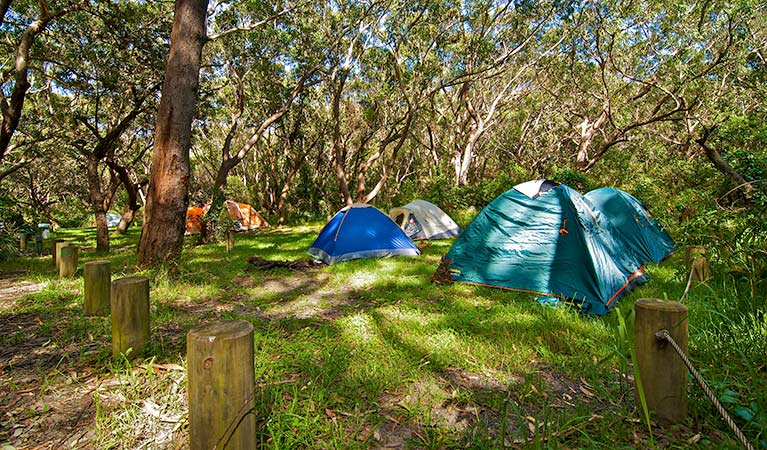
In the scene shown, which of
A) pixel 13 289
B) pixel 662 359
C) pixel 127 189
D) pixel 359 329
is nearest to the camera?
pixel 662 359

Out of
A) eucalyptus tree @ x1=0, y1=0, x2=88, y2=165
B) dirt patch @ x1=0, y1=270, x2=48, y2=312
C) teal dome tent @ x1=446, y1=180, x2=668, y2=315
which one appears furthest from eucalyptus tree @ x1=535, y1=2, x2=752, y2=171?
dirt patch @ x1=0, y1=270, x2=48, y2=312

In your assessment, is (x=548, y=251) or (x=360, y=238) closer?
(x=548, y=251)

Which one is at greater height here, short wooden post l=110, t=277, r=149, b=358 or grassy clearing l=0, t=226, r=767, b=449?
short wooden post l=110, t=277, r=149, b=358

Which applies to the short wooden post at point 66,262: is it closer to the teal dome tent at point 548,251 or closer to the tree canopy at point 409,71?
the tree canopy at point 409,71

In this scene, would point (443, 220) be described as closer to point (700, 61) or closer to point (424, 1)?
point (424, 1)

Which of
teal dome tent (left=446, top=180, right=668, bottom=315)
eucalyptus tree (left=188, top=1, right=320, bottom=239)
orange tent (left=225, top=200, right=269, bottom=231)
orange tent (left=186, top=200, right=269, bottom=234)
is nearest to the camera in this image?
teal dome tent (left=446, top=180, right=668, bottom=315)

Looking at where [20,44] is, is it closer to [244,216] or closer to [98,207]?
[98,207]

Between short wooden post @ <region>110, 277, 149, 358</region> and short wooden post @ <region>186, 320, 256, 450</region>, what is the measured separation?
1495 millimetres

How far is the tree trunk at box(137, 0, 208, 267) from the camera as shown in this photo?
5688 millimetres

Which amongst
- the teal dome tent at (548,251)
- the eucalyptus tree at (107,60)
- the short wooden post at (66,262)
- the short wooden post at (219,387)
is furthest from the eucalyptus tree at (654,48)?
the short wooden post at (66,262)

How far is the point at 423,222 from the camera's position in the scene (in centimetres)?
1086

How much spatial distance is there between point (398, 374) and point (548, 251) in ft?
10.1

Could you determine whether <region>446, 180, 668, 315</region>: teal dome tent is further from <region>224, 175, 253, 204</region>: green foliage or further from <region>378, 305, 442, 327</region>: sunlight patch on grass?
<region>224, 175, 253, 204</region>: green foliage

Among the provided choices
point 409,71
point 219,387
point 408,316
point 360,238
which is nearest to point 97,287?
point 219,387
